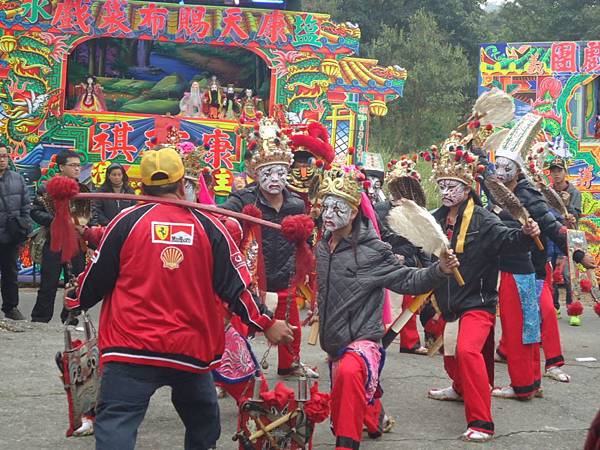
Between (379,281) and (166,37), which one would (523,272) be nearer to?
(379,281)

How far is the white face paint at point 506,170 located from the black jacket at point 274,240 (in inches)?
63.4

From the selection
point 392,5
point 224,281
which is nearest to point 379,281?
point 224,281

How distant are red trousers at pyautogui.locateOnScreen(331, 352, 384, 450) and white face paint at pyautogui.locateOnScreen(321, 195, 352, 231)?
80 centimetres

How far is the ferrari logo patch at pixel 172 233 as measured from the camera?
15.7 ft

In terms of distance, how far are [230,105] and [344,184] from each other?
10238mm

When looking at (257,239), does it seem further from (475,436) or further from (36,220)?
(36,220)

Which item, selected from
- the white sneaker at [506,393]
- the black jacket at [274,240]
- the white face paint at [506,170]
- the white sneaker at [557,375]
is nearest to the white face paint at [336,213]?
the black jacket at [274,240]

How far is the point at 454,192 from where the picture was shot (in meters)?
7.40

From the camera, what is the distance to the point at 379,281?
6195mm

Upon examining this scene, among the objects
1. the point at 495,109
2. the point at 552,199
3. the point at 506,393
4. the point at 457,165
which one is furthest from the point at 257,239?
the point at 552,199

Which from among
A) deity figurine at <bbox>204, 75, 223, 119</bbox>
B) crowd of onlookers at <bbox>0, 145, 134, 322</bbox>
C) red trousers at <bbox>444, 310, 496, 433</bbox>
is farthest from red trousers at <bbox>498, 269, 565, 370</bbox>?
deity figurine at <bbox>204, 75, 223, 119</bbox>

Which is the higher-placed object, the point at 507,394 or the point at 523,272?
the point at 523,272

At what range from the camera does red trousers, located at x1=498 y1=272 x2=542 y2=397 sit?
7977 mm

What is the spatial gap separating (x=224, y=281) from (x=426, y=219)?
165 centimetres
